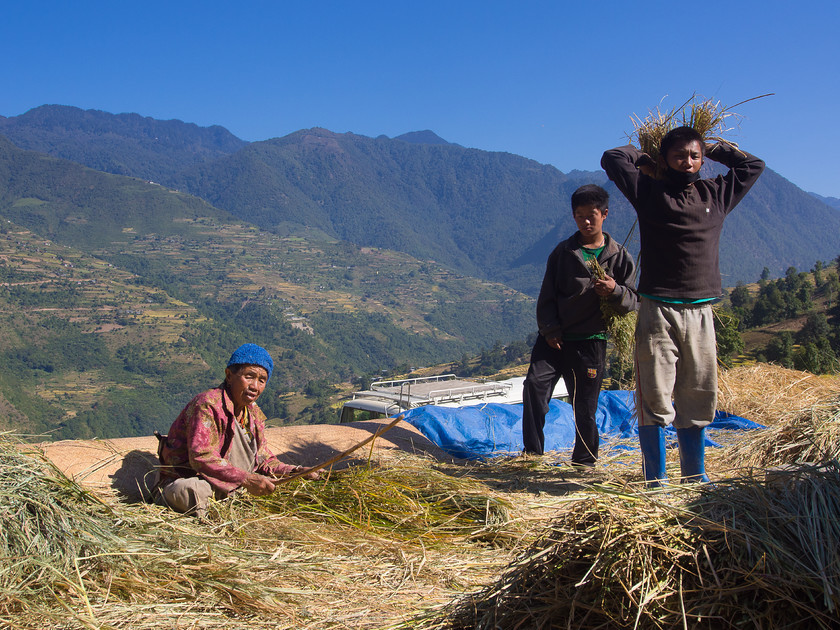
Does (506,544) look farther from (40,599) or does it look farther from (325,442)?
(325,442)

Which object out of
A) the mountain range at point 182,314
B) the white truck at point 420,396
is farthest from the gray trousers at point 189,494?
the mountain range at point 182,314

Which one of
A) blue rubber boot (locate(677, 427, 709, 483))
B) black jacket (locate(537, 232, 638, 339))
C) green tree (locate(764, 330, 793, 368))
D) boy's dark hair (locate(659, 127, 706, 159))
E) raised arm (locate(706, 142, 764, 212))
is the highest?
boy's dark hair (locate(659, 127, 706, 159))

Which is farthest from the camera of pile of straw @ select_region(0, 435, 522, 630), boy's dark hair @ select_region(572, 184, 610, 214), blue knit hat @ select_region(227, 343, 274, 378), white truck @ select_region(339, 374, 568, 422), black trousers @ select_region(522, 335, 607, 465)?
white truck @ select_region(339, 374, 568, 422)

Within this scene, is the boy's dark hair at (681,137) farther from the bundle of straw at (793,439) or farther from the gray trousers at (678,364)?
the bundle of straw at (793,439)

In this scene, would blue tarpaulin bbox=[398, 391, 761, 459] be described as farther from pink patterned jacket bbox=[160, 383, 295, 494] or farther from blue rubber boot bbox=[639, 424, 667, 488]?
pink patterned jacket bbox=[160, 383, 295, 494]

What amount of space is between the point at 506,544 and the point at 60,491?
1.76 meters

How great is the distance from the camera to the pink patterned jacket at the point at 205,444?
3.33 metres

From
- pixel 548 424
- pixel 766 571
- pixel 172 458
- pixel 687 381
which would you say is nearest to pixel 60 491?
pixel 172 458

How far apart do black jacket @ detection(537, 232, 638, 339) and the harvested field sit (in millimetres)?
1043

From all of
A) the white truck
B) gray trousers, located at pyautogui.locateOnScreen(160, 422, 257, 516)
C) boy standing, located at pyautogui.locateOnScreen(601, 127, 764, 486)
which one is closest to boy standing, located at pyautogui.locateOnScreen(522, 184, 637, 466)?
boy standing, located at pyautogui.locateOnScreen(601, 127, 764, 486)

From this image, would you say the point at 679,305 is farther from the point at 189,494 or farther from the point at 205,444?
the point at 189,494

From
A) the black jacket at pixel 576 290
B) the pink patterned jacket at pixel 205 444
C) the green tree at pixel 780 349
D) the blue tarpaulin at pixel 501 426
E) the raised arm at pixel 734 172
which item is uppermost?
the raised arm at pixel 734 172

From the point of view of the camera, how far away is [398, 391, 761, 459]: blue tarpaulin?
18.4ft

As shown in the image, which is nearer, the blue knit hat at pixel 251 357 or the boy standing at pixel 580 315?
the blue knit hat at pixel 251 357
